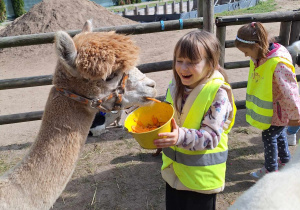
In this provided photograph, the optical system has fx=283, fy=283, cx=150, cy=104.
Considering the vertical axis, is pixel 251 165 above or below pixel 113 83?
below

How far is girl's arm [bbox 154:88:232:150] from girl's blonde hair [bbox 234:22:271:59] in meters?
1.08

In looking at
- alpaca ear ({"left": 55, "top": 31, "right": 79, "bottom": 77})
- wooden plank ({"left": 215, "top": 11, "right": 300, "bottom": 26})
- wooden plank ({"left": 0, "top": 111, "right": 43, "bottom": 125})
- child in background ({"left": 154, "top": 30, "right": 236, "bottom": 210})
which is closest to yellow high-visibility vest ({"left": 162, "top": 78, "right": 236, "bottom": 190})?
child in background ({"left": 154, "top": 30, "right": 236, "bottom": 210})

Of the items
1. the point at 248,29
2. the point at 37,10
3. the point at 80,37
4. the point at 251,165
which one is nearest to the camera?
the point at 80,37

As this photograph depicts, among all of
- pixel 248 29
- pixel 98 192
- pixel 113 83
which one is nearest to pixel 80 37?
pixel 113 83

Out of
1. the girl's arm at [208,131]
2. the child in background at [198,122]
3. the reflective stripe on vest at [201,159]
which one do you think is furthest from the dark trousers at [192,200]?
the girl's arm at [208,131]

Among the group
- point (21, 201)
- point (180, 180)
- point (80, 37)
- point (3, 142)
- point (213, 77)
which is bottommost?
point (3, 142)

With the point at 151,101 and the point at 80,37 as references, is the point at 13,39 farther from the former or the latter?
the point at 151,101

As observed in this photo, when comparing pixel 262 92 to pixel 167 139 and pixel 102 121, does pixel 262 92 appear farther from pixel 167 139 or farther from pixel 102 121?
pixel 102 121

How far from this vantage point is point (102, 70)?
160 centimetres

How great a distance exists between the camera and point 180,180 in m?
1.81

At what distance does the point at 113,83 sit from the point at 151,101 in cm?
27

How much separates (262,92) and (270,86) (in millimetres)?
93

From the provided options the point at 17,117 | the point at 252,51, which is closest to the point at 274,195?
the point at 252,51

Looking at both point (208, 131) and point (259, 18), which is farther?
point (259, 18)
